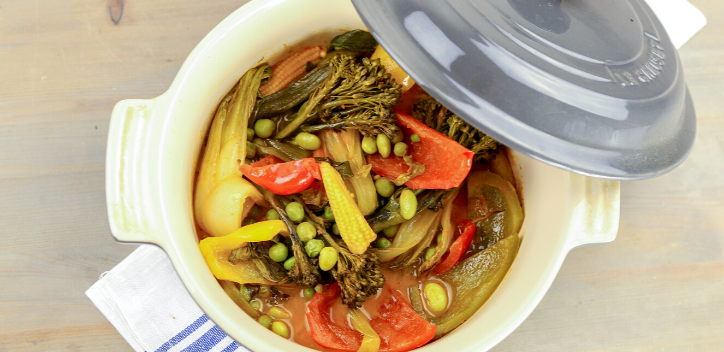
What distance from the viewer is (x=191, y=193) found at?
148cm

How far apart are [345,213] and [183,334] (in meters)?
0.82

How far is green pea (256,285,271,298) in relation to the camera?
1521 millimetres

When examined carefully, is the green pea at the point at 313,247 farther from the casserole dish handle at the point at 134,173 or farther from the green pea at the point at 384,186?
the casserole dish handle at the point at 134,173

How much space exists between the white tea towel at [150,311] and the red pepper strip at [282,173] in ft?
1.72

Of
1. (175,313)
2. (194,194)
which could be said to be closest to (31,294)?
(175,313)

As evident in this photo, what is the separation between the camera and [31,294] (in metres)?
1.74

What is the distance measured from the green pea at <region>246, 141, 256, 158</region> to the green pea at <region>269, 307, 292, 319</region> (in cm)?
53

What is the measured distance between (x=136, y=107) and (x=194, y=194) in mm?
402

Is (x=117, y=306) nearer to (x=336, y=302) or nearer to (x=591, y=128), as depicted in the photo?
(x=336, y=302)

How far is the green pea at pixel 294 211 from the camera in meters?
1.43

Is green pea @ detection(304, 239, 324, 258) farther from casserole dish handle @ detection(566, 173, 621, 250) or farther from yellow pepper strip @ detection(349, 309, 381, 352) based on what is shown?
casserole dish handle @ detection(566, 173, 621, 250)

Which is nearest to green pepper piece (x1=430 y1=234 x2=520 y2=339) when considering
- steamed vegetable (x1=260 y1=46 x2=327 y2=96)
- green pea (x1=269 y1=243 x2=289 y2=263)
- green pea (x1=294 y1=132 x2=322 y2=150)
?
green pea (x1=269 y1=243 x2=289 y2=263)

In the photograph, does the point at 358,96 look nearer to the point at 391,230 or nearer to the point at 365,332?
the point at 391,230

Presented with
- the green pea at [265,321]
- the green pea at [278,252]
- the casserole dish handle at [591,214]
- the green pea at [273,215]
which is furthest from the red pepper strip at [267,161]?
the casserole dish handle at [591,214]
